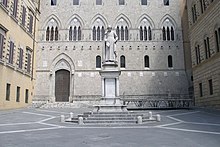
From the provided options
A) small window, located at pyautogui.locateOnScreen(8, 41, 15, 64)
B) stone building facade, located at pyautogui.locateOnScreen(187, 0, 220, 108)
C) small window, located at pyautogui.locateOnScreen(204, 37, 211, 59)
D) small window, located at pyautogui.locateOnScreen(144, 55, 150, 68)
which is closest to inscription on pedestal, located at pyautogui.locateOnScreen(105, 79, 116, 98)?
stone building facade, located at pyautogui.locateOnScreen(187, 0, 220, 108)

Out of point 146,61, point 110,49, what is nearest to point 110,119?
point 110,49

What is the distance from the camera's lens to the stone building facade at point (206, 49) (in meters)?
17.3

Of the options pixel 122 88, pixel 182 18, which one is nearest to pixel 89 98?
pixel 122 88

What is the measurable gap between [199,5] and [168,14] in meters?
11.8

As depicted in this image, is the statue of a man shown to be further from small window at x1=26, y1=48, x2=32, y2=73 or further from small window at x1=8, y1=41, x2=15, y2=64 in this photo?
small window at x1=26, y1=48, x2=32, y2=73

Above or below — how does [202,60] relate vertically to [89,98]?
above

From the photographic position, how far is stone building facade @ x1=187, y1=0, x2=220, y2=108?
56.7 feet

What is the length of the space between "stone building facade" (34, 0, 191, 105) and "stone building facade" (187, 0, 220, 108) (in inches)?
330

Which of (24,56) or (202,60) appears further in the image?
(24,56)

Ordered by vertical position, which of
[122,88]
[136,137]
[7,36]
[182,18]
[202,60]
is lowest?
[136,137]

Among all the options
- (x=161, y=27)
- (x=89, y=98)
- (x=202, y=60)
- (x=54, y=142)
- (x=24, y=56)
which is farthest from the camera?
(x=161, y=27)

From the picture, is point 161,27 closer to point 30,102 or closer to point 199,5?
point 199,5

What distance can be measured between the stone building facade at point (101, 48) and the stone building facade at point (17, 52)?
3285 mm

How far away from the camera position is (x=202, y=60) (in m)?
20.1
